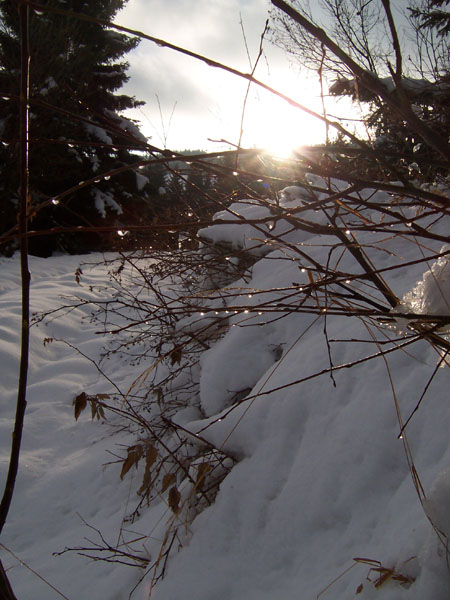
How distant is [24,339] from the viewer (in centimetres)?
40

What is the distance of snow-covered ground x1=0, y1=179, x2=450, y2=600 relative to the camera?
0.88 meters

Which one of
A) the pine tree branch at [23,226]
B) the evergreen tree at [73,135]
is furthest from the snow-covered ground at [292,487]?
the evergreen tree at [73,135]

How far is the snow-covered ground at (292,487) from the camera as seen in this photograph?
88cm

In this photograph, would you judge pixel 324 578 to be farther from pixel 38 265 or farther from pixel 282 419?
pixel 38 265

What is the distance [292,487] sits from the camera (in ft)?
3.90

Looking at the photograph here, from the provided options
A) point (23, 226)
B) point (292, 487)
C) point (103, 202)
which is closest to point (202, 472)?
point (292, 487)

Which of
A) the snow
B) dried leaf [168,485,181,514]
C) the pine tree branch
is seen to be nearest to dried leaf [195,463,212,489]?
dried leaf [168,485,181,514]

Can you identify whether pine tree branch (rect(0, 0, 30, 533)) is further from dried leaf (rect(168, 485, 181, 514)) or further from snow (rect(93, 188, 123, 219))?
snow (rect(93, 188, 123, 219))

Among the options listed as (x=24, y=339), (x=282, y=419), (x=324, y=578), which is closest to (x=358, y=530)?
(x=324, y=578)

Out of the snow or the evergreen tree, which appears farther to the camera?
the snow

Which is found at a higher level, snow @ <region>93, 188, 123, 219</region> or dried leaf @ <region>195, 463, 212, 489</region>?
snow @ <region>93, 188, 123, 219</region>

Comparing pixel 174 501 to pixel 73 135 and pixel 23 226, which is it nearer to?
pixel 23 226

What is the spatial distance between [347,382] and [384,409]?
8.0 inches

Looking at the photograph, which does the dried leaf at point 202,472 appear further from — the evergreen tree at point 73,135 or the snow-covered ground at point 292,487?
the evergreen tree at point 73,135
